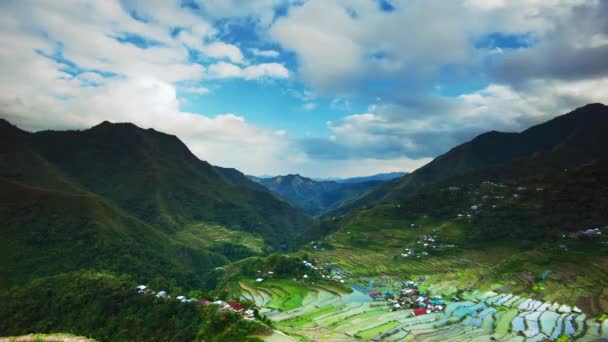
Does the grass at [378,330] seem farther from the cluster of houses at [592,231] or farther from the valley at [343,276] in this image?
the cluster of houses at [592,231]

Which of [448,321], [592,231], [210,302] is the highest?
[592,231]

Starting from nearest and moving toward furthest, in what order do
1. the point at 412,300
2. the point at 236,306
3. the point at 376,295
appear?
the point at 236,306
the point at 412,300
the point at 376,295

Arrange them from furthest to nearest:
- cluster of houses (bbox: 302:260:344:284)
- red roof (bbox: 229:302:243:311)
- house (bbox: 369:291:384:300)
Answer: cluster of houses (bbox: 302:260:344:284) → house (bbox: 369:291:384:300) → red roof (bbox: 229:302:243:311)

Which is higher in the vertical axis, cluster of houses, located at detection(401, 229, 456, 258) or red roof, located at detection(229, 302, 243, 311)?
cluster of houses, located at detection(401, 229, 456, 258)

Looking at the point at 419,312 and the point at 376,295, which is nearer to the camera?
the point at 419,312

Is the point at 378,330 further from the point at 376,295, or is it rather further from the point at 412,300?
the point at 376,295

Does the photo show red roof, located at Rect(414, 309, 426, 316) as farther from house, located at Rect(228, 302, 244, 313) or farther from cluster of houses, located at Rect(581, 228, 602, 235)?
cluster of houses, located at Rect(581, 228, 602, 235)

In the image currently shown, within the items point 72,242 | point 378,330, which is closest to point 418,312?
point 378,330

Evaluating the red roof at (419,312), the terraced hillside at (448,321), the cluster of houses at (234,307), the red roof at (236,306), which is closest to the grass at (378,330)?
the terraced hillside at (448,321)

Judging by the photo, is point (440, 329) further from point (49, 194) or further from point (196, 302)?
point (49, 194)

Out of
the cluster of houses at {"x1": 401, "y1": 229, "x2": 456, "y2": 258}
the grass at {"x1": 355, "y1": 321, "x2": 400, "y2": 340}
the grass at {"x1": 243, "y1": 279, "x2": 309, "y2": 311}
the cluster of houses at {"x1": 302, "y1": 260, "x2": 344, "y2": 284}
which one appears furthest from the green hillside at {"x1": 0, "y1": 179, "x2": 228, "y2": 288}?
the cluster of houses at {"x1": 401, "y1": 229, "x2": 456, "y2": 258}
